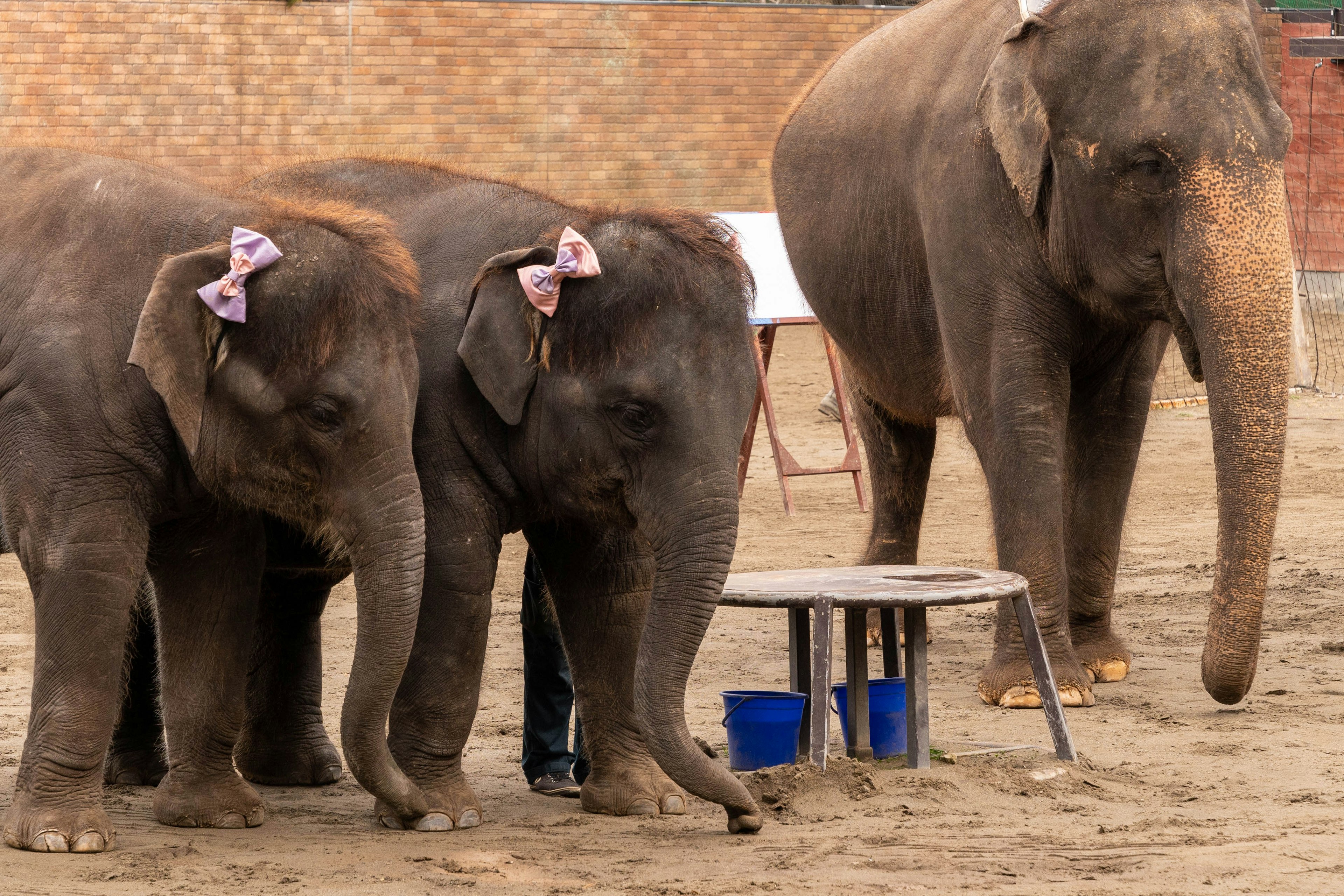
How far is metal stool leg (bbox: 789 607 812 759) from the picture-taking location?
596 centimetres

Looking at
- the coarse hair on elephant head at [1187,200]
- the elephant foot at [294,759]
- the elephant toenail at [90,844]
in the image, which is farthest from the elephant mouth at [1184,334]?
the elephant toenail at [90,844]

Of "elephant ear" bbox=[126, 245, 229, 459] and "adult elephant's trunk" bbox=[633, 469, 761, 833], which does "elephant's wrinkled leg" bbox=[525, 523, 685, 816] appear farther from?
"elephant ear" bbox=[126, 245, 229, 459]

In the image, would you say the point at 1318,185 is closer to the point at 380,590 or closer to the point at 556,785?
the point at 556,785

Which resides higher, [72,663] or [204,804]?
[72,663]

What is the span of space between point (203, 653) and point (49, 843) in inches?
26.6

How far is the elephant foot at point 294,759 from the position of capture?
19.7 ft

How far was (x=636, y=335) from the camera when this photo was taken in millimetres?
5008

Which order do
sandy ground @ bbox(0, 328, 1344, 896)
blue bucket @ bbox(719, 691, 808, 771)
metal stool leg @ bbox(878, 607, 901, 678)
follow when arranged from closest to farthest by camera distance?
sandy ground @ bbox(0, 328, 1344, 896)
blue bucket @ bbox(719, 691, 808, 771)
metal stool leg @ bbox(878, 607, 901, 678)

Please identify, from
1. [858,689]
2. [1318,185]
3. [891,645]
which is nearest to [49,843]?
[858,689]

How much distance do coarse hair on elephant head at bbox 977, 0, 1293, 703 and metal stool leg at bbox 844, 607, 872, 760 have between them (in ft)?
3.73

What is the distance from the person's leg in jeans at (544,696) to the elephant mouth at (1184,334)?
2331 mm

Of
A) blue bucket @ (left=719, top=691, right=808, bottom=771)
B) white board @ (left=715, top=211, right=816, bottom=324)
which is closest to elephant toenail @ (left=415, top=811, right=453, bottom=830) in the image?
blue bucket @ (left=719, top=691, right=808, bottom=771)

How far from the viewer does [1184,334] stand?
6.45 metres

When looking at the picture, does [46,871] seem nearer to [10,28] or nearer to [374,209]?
[374,209]
